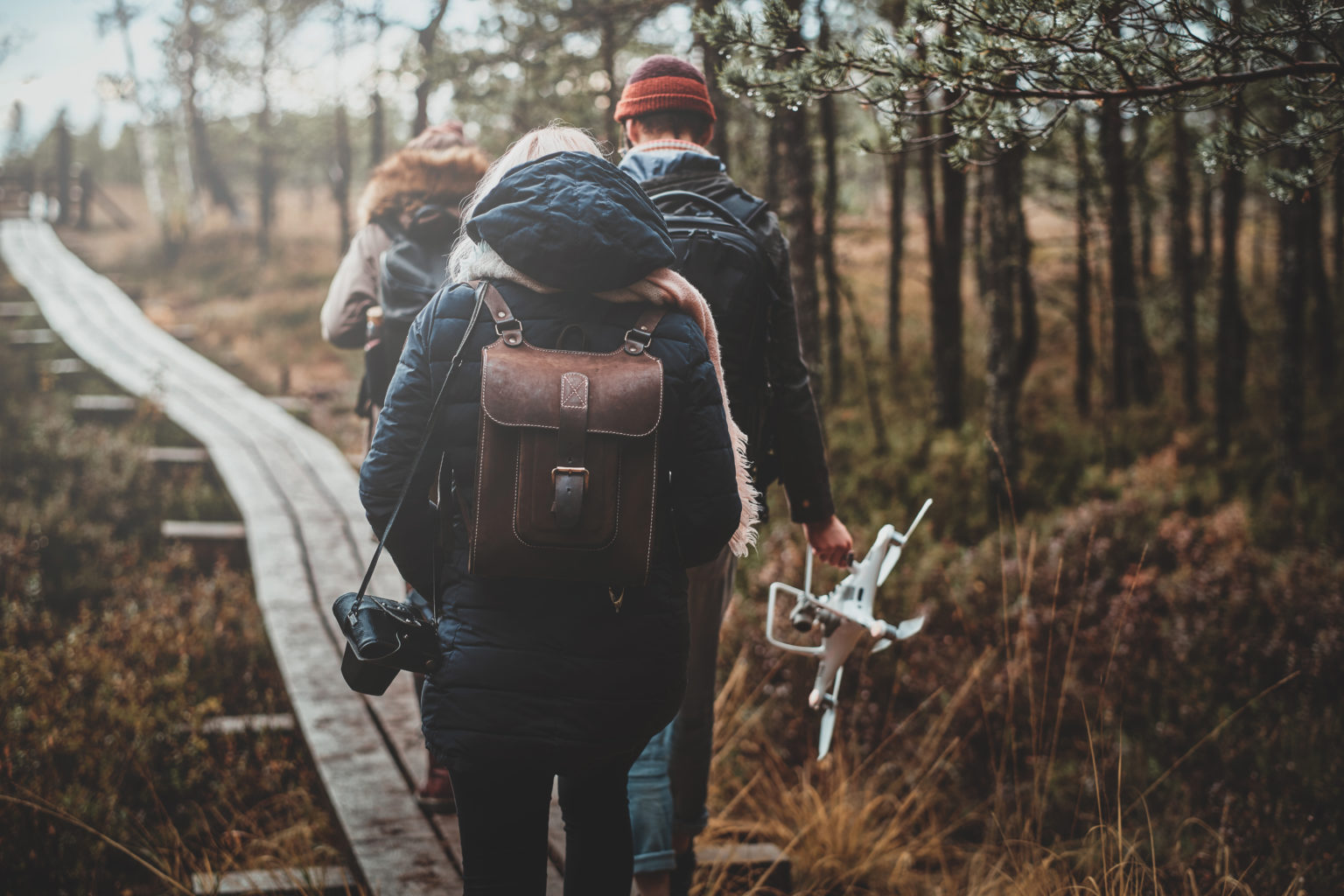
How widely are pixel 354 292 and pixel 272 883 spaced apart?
2279mm

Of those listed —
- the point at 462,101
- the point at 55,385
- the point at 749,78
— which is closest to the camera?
the point at 749,78

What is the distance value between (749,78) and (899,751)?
11.0ft

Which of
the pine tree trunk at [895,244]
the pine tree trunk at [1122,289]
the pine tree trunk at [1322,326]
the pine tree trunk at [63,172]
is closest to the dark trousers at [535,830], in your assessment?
the pine tree trunk at [1122,289]

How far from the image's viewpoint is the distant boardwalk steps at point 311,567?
343cm

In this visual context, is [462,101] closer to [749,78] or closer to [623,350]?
[749,78]

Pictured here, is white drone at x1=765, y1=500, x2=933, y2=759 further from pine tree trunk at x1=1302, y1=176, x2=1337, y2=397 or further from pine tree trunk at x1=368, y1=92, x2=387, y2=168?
pine tree trunk at x1=368, y1=92, x2=387, y2=168

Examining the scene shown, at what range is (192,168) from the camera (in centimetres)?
3409

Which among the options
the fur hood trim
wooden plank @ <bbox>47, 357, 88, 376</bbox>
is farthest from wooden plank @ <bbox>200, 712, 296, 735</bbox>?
wooden plank @ <bbox>47, 357, 88, 376</bbox>

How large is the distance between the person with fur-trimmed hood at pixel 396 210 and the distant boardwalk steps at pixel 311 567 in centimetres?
32

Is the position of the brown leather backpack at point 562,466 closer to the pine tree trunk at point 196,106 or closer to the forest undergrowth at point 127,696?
the forest undergrowth at point 127,696

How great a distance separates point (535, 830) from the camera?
1.96 m

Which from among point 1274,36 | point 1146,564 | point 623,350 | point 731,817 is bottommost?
point 731,817

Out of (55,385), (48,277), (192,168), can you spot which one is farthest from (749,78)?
(192,168)

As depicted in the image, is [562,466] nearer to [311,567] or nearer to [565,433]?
[565,433]
